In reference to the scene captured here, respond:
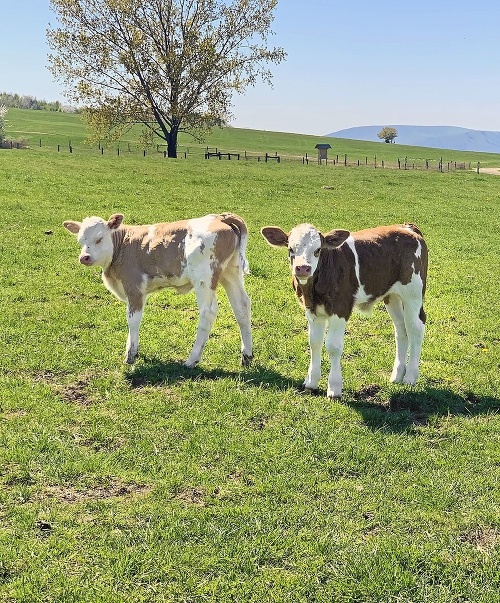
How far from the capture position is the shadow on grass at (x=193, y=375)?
809cm

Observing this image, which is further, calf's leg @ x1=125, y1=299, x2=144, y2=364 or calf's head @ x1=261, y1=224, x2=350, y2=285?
calf's leg @ x1=125, y1=299, x2=144, y2=364

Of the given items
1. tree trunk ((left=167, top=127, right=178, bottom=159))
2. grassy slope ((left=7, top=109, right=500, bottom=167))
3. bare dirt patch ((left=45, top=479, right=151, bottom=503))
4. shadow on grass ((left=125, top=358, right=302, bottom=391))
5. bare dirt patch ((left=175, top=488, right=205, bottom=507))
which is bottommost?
bare dirt patch ((left=45, top=479, right=151, bottom=503))

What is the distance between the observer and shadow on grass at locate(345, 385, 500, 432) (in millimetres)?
7090

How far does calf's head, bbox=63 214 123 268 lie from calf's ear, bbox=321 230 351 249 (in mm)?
3252

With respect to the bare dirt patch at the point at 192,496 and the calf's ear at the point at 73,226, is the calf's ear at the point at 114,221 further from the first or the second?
the bare dirt patch at the point at 192,496

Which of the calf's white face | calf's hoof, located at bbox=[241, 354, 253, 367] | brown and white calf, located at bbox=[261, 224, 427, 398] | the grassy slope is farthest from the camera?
the grassy slope

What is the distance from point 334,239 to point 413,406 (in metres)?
2.27

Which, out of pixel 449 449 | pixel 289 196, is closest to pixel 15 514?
pixel 449 449

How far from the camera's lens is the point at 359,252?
25.5 ft

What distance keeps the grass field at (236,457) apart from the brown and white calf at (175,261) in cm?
71

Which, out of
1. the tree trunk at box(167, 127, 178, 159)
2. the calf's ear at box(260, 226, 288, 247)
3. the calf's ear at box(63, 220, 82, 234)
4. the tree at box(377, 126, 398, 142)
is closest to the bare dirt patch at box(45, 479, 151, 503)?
the calf's ear at box(260, 226, 288, 247)

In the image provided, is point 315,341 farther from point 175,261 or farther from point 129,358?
point 129,358

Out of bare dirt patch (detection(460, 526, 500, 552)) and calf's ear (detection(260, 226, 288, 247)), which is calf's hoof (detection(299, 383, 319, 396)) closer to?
calf's ear (detection(260, 226, 288, 247))

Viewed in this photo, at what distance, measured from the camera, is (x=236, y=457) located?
6.24 m
